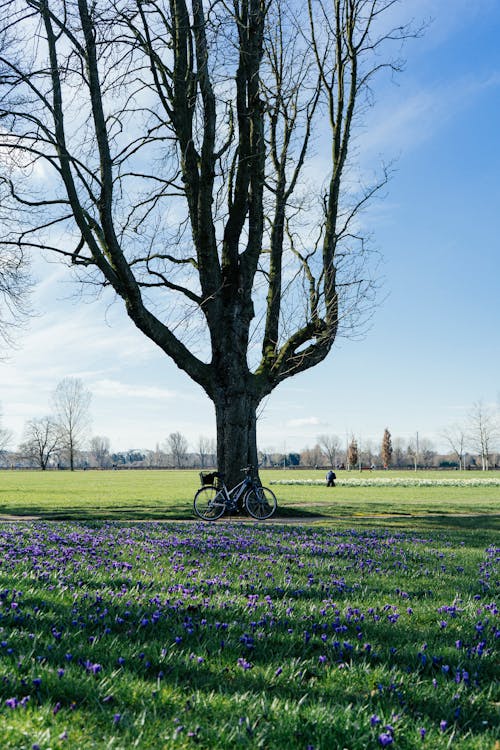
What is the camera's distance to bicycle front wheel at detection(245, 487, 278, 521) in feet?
55.1

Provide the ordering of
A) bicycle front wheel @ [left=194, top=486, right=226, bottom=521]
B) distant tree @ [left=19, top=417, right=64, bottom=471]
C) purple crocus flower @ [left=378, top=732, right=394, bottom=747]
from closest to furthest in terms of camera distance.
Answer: purple crocus flower @ [left=378, top=732, right=394, bottom=747]
bicycle front wheel @ [left=194, top=486, right=226, bottom=521]
distant tree @ [left=19, top=417, right=64, bottom=471]

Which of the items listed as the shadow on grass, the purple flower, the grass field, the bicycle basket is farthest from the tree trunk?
the purple flower

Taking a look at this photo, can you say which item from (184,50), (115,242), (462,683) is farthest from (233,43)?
(462,683)

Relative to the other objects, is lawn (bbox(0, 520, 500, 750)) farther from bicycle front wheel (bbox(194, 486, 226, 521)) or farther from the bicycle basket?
the bicycle basket

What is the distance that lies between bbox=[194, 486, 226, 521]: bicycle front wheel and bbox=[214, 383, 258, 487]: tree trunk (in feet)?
1.78

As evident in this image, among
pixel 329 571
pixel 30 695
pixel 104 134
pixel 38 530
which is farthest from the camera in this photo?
pixel 104 134

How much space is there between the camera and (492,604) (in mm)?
5988

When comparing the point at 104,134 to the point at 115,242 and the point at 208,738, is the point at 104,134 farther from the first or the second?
the point at 208,738

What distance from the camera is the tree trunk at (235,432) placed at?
17078mm

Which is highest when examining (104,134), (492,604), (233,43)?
(233,43)

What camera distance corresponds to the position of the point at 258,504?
17.0m

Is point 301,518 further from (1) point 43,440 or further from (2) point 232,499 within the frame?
(1) point 43,440

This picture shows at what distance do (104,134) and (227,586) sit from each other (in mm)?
12787

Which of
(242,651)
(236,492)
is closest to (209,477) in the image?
(236,492)
